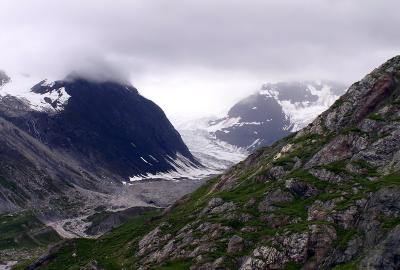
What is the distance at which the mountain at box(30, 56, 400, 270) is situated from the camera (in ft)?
379

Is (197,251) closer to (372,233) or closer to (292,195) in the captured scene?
(292,195)

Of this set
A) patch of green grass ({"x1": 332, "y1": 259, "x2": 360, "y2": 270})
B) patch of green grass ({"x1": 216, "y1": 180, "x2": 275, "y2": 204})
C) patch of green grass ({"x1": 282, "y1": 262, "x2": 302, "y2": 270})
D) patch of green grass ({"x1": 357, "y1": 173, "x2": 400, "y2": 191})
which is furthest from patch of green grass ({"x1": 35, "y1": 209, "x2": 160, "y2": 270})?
patch of green grass ({"x1": 357, "y1": 173, "x2": 400, "y2": 191})

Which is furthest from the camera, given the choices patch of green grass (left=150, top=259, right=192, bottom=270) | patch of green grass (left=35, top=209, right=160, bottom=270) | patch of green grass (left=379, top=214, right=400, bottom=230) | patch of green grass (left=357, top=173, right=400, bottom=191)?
patch of green grass (left=35, top=209, right=160, bottom=270)

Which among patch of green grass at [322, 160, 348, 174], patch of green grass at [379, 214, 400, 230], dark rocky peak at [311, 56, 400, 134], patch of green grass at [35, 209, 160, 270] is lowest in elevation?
patch of green grass at [35, 209, 160, 270]

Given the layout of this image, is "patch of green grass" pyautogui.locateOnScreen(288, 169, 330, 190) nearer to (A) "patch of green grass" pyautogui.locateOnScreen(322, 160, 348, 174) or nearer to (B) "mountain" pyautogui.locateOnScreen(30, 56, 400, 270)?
(B) "mountain" pyautogui.locateOnScreen(30, 56, 400, 270)

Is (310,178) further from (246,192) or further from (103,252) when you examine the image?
(103,252)

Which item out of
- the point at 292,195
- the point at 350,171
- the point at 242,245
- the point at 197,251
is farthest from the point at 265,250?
the point at 350,171

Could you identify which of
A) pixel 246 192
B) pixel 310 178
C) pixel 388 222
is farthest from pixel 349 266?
pixel 246 192

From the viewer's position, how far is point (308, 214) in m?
131

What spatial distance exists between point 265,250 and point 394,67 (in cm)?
10321

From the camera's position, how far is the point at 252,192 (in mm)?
162000

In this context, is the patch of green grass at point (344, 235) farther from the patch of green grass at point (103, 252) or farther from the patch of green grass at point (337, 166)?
the patch of green grass at point (103, 252)

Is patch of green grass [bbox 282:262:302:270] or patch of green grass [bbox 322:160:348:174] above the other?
patch of green grass [bbox 322:160:348:174]

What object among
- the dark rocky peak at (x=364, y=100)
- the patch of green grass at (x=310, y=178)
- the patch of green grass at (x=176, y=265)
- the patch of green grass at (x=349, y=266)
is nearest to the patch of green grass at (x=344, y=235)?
the patch of green grass at (x=349, y=266)
